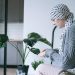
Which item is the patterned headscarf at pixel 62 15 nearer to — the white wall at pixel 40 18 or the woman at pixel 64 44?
the woman at pixel 64 44

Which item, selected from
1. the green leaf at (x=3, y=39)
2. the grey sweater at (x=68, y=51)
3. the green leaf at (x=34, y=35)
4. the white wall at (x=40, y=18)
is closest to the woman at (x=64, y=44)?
the grey sweater at (x=68, y=51)

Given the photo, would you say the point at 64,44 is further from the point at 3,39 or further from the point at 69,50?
the point at 3,39

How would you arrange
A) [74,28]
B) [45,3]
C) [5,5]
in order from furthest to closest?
[5,5] < [45,3] < [74,28]

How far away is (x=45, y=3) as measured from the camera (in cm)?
406

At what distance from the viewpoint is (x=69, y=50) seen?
61.2 inches

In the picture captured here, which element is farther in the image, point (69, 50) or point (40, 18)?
point (40, 18)

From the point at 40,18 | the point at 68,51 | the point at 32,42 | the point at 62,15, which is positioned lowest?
the point at 32,42

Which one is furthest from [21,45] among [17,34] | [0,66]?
[0,66]

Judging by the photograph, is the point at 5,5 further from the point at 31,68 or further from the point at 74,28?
the point at 74,28

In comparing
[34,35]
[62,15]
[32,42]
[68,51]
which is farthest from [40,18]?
[68,51]

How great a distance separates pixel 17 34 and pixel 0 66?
737 mm

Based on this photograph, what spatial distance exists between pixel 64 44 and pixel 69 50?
0.06m

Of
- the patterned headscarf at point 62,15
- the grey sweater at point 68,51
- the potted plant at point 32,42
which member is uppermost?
the patterned headscarf at point 62,15

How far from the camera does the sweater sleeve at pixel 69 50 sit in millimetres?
1550
